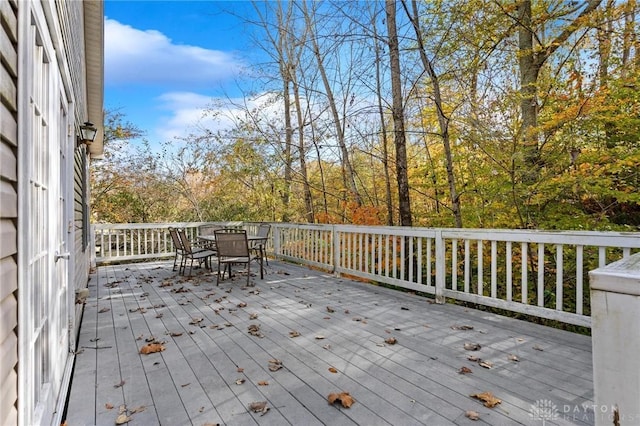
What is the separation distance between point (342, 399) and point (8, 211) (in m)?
1.89

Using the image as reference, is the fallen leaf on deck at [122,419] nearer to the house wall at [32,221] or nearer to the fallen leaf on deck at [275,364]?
the house wall at [32,221]

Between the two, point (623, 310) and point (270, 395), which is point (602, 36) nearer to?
point (623, 310)

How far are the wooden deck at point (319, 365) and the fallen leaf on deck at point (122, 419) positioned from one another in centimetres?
4

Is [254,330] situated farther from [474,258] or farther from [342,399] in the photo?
[474,258]

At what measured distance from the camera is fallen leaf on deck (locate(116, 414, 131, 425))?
1959 mm

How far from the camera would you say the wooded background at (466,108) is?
5.20 m

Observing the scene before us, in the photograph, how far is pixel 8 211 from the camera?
1064 millimetres

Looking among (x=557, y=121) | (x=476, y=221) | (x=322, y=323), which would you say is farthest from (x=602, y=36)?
(x=322, y=323)

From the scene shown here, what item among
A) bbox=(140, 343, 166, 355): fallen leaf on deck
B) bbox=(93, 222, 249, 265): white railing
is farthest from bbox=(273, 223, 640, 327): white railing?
bbox=(140, 343, 166, 355): fallen leaf on deck

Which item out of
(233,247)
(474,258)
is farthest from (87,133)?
(474,258)

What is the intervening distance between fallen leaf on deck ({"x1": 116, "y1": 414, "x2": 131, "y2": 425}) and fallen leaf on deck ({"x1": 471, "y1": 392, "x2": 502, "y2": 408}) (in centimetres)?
203

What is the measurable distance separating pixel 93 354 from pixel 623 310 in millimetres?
3471

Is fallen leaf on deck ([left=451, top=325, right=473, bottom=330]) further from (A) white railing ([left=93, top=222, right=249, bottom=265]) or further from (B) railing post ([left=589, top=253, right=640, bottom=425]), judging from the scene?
(A) white railing ([left=93, top=222, right=249, bottom=265])

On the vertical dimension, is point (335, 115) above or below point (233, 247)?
above
